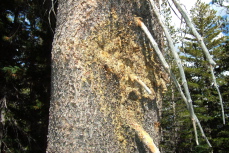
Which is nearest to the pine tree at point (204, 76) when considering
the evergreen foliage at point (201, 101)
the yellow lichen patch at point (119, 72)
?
the evergreen foliage at point (201, 101)

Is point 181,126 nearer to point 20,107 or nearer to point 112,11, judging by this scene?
point 20,107

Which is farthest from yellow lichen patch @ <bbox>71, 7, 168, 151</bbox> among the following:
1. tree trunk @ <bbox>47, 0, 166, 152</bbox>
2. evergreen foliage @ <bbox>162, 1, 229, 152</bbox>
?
evergreen foliage @ <bbox>162, 1, 229, 152</bbox>

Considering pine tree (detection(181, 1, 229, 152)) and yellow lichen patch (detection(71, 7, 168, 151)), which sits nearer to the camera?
yellow lichen patch (detection(71, 7, 168, 151))

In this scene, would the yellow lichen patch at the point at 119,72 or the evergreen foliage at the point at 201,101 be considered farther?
the evergreen foliage at the point at 201,101

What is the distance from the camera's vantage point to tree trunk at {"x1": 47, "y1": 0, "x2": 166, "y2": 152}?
1.19 metres

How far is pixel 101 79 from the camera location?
1.25 meters

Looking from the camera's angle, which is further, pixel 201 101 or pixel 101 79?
pixel 201 101

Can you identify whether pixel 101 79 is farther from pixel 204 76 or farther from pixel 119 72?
pixel 204 76

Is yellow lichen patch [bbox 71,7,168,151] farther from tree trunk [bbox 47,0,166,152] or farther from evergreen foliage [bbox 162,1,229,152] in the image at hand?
evergreen foliage [bbox 162,1,229,152]

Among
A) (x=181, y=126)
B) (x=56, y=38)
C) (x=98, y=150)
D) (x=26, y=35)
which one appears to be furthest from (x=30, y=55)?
(x=181, y=126)

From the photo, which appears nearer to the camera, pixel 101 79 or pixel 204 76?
pixel 101 79

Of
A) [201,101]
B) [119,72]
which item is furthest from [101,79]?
[201,101]

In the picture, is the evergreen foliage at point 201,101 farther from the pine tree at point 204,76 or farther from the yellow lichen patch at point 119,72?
the yellow lichen patch at point 119,72

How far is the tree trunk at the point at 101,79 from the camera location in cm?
119
